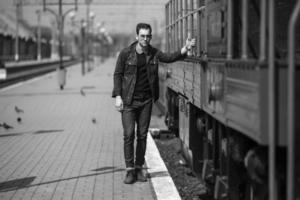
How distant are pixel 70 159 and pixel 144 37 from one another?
3295 millimetres

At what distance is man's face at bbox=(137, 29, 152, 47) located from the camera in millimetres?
8055

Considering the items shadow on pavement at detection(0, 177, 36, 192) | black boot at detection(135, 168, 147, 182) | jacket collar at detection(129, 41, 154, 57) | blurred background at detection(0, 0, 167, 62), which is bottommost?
shadow on pavement at detection(0, 177, 36, 192)

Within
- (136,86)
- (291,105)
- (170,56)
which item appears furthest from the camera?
(136,86)

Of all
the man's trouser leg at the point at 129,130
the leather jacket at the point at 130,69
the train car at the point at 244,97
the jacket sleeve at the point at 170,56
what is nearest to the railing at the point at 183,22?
the train car at the point at 244,97

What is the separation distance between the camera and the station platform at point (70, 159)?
319 inches

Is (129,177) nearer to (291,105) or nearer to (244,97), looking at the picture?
(244,97)

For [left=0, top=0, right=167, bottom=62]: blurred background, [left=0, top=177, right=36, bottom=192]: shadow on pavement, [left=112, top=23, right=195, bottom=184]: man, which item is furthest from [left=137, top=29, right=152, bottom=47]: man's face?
[left=0, top=0, right=167, bottom=62]: blurred background

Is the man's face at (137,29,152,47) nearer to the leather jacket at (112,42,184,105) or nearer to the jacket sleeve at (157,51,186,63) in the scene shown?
the leather jacket at (112,42,184,105)

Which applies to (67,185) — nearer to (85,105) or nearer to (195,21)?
(195,21)

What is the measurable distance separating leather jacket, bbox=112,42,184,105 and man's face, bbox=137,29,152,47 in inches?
8.0

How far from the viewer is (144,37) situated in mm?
8102

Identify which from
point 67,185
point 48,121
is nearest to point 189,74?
point 67,185

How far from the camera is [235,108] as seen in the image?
5.18 meters

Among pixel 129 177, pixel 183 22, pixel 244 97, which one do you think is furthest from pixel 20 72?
pixel 244 97
